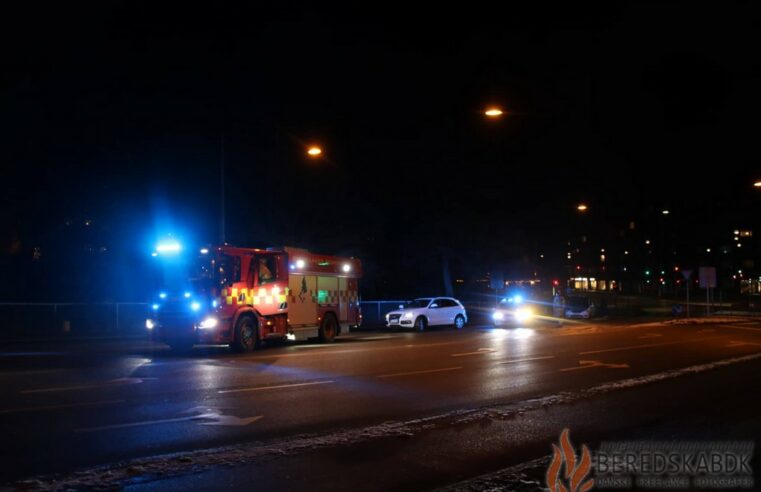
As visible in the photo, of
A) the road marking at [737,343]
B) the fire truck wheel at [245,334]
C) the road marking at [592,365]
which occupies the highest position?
the fire truck wheel at [245,334]

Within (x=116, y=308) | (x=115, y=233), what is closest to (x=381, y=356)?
(x=116, y=308)

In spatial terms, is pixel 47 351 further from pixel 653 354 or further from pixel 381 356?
pixel 653 354

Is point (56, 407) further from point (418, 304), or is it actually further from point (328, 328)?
point (418, 304)

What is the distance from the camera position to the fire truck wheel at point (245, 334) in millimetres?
19391

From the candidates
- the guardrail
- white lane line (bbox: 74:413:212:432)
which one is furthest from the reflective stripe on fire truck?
white lane line (bbox: 74:413:212:432)

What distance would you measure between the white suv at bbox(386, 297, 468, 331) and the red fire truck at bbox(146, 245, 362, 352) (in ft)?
31.3

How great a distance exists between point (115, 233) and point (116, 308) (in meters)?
4.97

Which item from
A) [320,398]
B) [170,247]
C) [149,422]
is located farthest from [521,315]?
[149,422]

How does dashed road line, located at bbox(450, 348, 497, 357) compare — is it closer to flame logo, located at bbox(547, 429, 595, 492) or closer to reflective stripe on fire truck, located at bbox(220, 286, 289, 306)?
reflective stripe on fire truck, located at bbox(220, 286, 289, 306)

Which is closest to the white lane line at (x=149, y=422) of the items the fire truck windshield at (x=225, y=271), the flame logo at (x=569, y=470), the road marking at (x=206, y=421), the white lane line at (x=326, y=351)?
the road marking at (x=206, y=421)

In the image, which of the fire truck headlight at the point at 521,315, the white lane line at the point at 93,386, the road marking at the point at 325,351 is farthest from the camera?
the fire truck headlight at the point at 521,315

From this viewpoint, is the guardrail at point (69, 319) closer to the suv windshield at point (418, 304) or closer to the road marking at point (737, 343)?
the suv windshield at point (418, 304)

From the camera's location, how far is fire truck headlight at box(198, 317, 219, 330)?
740 inches

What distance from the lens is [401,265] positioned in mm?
51875
